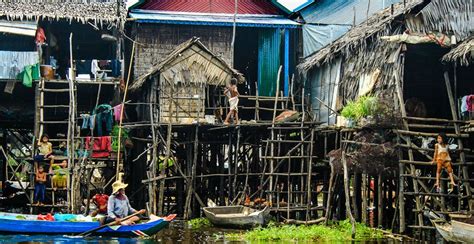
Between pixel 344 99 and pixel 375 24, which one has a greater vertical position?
pixel 375 24

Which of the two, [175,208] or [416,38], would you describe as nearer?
[416,38]

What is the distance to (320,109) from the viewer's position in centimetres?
2273

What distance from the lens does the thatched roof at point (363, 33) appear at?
18031 mm

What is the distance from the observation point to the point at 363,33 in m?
19.1

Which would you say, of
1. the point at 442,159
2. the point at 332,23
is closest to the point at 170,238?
the point at 442,159

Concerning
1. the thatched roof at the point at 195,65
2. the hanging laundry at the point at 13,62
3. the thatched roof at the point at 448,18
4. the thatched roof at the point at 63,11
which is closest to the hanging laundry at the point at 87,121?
the thatched roof at the point at 195,65

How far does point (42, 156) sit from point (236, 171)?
18.0ft

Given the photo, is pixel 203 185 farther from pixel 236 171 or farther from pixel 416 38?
pixel 416 38

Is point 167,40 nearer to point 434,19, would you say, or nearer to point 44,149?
point 44,149

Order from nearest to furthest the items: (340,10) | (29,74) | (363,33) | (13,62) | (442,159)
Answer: (442,159), (363,33), (29,74), (13,62), (340,10)

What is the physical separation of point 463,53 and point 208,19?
31.7 feet

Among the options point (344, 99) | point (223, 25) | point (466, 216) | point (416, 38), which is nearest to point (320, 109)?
point (344, 99)

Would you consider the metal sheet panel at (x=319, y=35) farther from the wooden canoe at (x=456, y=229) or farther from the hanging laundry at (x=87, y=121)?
the wooden canoe at (x=456, y=229)

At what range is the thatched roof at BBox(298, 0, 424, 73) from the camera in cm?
1803
